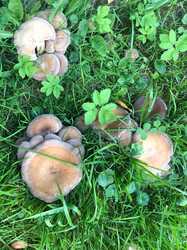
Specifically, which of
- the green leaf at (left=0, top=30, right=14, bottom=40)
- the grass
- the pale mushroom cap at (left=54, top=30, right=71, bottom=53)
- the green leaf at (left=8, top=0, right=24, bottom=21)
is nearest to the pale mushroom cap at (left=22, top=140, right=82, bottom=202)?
the grass

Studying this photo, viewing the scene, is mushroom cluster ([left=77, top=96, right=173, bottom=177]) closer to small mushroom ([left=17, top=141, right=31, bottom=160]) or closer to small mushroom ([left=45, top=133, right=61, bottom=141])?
small mushroom ([left=45, top=133, right=61, bottom=141])

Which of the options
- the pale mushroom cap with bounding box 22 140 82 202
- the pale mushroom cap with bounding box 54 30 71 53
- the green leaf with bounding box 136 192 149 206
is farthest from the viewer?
the green leaf with bounding box 136 192 149 206

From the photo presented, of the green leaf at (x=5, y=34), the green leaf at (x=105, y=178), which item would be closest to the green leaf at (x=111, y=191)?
the green leaf at (x=105, y=178)

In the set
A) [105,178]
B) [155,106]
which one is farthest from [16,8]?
[105,178]

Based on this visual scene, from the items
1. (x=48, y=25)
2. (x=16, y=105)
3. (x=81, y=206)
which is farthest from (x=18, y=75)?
(x=81, y=206)

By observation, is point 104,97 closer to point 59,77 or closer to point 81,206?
point 59,77

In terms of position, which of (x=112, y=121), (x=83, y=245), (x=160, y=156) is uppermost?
(x=112, y=121)

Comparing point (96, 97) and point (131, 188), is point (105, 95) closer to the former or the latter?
point (96, 97)
